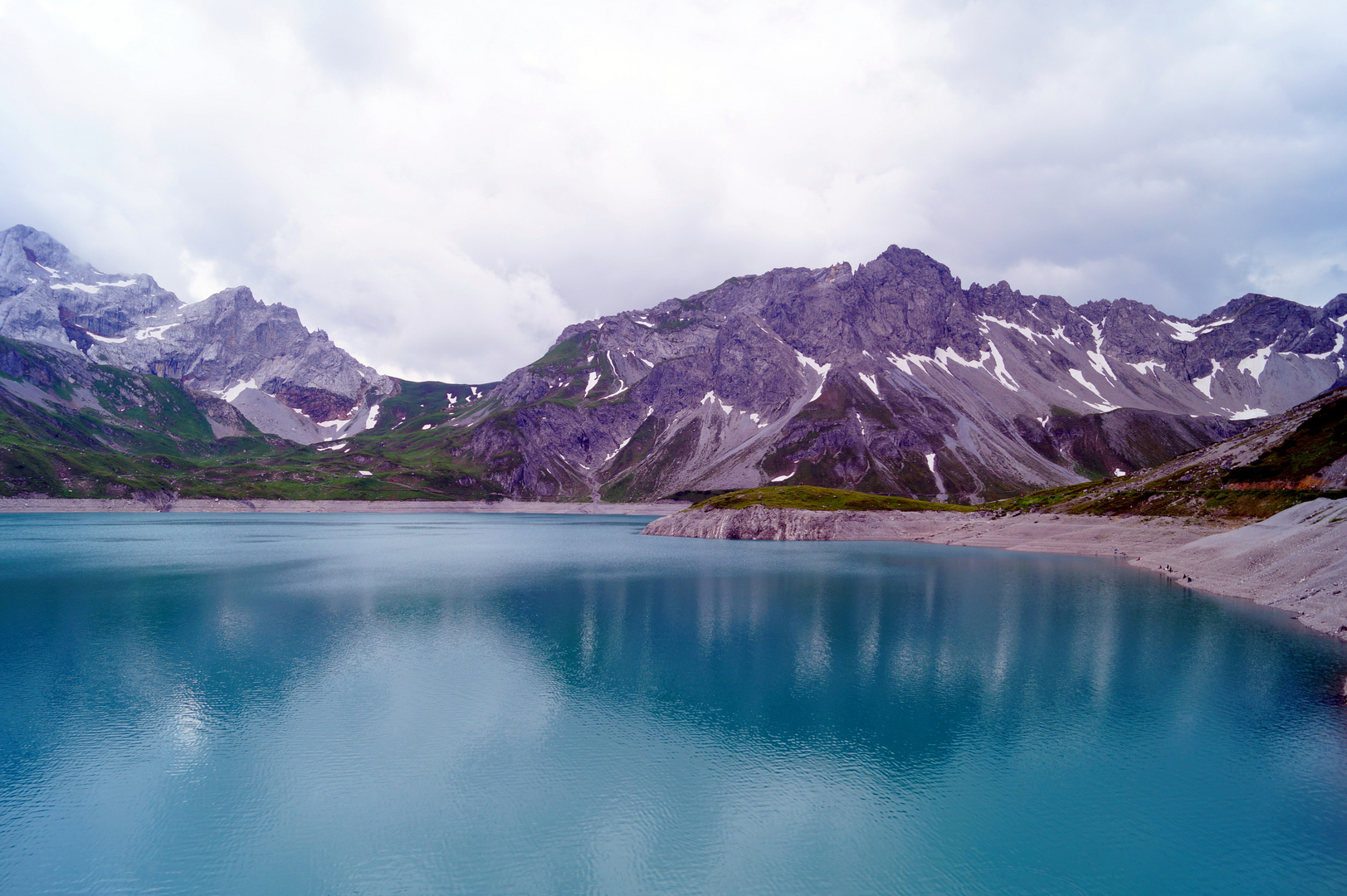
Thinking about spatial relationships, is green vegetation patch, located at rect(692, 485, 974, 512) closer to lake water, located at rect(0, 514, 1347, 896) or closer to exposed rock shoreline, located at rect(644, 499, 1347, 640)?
exposed rock shoreline, located at rect(644, 499, 1347, 640)

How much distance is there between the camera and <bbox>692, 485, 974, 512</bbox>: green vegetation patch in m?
153

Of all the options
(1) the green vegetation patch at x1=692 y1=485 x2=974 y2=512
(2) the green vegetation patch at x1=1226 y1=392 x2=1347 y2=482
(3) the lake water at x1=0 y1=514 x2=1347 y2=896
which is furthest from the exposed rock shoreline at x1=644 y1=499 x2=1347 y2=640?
(2) the green vegetation patch at x1=1226 y1=392 x2=1347 y2=482

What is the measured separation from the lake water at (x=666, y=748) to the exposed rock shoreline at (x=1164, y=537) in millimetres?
5502

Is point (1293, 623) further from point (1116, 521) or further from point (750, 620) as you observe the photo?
point (1116, 521)

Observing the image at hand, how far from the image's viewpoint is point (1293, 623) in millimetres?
51719

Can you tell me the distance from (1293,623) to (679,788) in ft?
186

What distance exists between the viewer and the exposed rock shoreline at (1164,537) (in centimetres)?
5772

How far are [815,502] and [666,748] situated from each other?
13341 cm

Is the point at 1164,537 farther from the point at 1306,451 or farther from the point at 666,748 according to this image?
the point at 666,748

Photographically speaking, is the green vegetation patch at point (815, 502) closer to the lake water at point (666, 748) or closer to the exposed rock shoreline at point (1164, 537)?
the exposed rock shoreline at point (1164, 537)

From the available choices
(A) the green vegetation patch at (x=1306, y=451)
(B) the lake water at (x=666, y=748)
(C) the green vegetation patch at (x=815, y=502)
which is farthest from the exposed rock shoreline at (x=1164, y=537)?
(A) the green vegetation patch at (x=1306, y=451)

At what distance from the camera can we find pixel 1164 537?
3853 inches

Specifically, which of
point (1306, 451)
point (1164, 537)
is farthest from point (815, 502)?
point (1306, 451)

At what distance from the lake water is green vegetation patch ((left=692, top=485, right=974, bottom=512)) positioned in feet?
294
